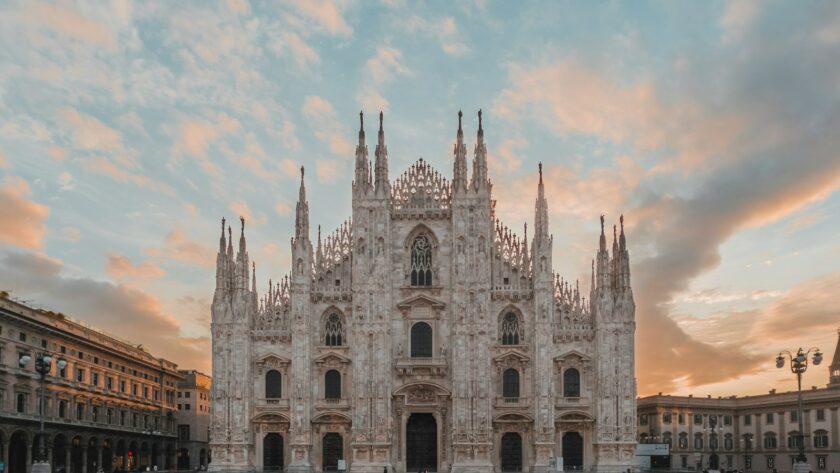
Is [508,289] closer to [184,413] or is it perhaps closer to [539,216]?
[539,216]

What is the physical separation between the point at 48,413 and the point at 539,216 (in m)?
42.0

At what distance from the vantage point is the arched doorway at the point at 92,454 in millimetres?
79750

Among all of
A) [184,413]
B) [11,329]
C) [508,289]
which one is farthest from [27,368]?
[184,413]

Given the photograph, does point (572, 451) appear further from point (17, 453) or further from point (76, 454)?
point (76, 454)

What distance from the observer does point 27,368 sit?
66.9 meters

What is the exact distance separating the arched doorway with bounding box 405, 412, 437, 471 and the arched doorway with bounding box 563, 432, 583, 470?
9647 millimetres

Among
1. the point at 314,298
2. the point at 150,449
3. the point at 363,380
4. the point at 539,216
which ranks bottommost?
the point at 150,449

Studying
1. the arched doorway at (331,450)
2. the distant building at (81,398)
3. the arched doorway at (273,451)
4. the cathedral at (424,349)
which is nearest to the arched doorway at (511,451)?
the cathedral at (424,349)

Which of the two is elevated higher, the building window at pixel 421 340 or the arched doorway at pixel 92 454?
the building window at pixel 421 340

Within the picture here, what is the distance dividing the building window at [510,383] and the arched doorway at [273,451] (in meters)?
17.2

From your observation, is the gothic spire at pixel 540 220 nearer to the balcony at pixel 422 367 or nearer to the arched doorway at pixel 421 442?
the balcony at pixel 422 367

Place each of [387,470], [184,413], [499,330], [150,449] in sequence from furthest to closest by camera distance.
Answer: [184,413] < [150,449] < [499,330] < [387,470]

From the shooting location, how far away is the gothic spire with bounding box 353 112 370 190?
67.8m

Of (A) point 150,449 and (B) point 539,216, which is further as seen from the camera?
(A) point 150,449
